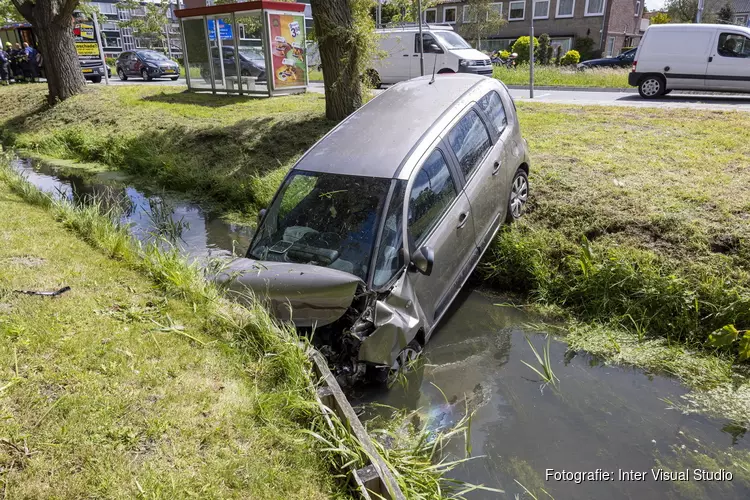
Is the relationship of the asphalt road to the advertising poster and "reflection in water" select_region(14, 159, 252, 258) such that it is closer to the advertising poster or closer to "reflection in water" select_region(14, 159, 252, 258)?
the advertising poster

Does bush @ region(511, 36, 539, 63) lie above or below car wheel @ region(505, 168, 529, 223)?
above

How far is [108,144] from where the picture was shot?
1330 cm

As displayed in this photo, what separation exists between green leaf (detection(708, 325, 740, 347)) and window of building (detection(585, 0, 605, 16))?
41199 millimetres

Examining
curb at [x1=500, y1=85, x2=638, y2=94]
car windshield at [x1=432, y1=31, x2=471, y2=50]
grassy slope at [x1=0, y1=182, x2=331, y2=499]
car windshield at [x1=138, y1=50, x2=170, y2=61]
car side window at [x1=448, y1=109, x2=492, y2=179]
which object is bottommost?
grassy slope at [x1=0, y1=182, x2=331, y2=499]

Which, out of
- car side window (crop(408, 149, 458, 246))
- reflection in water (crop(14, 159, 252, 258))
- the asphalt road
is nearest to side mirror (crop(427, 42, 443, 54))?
the asphalt road

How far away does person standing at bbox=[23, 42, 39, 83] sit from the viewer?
78.7 ft

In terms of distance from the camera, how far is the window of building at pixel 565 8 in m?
40.6

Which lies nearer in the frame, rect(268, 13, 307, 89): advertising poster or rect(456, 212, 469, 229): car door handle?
rect(456, 212, 469, 229): car door handle

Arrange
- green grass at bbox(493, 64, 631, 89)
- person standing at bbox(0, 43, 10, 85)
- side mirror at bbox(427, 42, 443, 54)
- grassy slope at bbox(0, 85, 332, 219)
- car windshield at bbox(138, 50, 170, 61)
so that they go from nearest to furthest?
grassy slope at bbox(0, 85, 332, 219), side mirror at bbox(427, 42, 443, 54), green grass at bbox(493, 64, 631, 89), person standing at bbox(0, 43, 10, 85), car windshield at bbox(138, 50, 170, 61)

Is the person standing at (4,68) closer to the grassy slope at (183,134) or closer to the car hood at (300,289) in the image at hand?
the grassy slope at (183,134)


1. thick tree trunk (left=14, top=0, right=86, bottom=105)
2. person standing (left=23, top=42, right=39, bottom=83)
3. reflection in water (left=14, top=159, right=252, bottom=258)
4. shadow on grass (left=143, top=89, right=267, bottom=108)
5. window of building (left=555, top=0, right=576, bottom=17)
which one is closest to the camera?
reflection in water (left=14, top=159, right=252, bottom=258)

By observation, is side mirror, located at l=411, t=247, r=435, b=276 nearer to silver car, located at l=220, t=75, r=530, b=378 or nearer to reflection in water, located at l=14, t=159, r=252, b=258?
silver car, located at l=220, t=75, r=530, b=378

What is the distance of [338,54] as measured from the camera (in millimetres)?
10203

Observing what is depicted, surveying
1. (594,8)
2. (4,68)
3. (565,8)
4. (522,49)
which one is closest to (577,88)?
(522,49)
